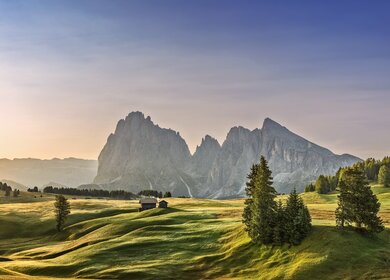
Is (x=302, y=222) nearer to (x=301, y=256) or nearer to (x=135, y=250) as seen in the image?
(x=301, y=256)

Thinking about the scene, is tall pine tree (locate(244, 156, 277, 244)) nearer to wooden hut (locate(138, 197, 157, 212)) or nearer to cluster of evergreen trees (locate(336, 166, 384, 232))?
cluster of evergreen trees (locate(336, 166, 384, 232))

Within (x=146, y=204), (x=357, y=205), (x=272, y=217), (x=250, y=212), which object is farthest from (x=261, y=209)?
(x=146, y=204)

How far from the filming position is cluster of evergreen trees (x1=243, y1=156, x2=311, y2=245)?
86125 millimetres

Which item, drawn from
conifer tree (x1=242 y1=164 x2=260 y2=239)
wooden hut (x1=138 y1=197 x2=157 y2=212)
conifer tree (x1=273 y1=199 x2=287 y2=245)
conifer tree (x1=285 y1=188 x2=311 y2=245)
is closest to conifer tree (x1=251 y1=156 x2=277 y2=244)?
conifer tree (x1=242 y1=164 x2=260 y2=239)

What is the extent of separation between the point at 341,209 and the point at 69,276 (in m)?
51.5

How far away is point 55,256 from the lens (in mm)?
104500

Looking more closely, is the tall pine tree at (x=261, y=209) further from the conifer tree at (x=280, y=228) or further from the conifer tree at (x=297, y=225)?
the conifer tree at (x=297, y=225)

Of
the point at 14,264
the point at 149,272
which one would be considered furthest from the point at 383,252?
the point at 14,264

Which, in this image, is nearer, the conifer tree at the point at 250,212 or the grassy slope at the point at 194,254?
the grassy slope at the point at 194,254

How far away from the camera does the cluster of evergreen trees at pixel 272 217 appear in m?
86.1

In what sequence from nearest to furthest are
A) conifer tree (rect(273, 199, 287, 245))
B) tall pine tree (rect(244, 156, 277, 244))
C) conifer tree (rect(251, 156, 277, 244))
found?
conifer tree (rect(273, 199, 287, 245)), conifer tree (rect(251, 156, 277, 244)), tall pine tree (rect(244, 156, 277, 244))

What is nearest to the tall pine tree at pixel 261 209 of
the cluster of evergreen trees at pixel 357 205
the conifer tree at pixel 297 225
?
the conifer tree at pixel 297 225

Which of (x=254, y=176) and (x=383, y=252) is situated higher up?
(x=254, y=176)

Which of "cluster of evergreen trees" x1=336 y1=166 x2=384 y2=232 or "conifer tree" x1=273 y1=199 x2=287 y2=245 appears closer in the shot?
"cluster of evergreen trees" x1=336 y1=166 x2=384 y2=232
